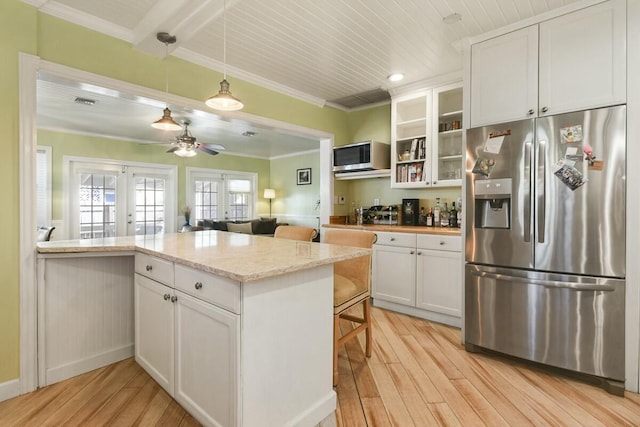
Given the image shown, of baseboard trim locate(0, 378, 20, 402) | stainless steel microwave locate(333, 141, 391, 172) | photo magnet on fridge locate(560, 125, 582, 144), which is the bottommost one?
baseboard trim locate(0, 378, 20, 402)

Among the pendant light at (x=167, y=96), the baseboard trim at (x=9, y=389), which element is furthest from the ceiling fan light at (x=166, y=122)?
the baseboard trim at (x=9, y=389)

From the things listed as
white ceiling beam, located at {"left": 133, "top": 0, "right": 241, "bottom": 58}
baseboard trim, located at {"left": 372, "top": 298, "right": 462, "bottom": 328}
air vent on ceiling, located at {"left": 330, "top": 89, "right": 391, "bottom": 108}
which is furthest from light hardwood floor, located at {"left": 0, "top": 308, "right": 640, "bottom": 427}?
air vent on ceiling, located at {"left": 330, "top": 89, "right": 391, "bottom": 108}

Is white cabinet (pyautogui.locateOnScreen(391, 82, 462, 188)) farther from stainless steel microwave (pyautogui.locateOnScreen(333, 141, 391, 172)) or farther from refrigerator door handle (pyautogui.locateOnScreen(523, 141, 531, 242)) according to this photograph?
refrigerator door handle (pyautogui.locateOnScreen(523, 141, 531, 242))

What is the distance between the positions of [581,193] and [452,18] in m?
1.45

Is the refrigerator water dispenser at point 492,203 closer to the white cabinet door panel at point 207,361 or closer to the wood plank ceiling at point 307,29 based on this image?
the wood plank ceiling at point 307,29

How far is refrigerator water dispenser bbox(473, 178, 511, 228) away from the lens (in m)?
2.29

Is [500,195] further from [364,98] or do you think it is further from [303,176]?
[303,176]

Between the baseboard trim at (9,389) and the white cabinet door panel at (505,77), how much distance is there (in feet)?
11.5

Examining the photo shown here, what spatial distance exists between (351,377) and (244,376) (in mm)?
1033

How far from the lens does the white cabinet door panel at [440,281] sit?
9.53 ft

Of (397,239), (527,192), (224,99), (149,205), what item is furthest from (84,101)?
(527,192)

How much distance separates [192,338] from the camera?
1549 mm

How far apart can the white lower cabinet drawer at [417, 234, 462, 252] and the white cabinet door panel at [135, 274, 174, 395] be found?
7.47 feet

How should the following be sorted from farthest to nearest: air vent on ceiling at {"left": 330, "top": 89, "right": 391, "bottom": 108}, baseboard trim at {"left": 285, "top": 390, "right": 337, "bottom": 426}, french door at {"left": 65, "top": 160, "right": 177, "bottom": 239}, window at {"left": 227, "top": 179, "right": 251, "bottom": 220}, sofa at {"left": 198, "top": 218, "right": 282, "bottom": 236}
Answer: window at {"left": 227, "top": 179, "right": 251, "bottom": 220}
sofa at {"left": 198, "top": 218, "right": 282, "bottom": 236}
french door at {"left": 65, "top": 160, "right": 177, "bottom": 239}
air vent on ceiling at {"left": 330, "top": 89, "right": 391, "bottom": 108}
baseboard trim at {"left": 285, "top": 390, "right": 337, "bottom": 426}
